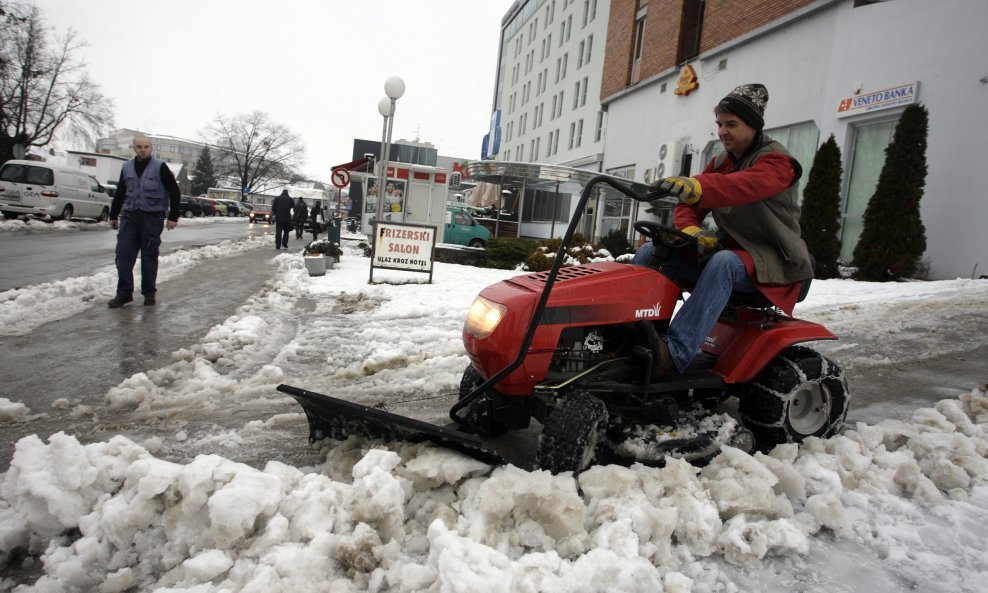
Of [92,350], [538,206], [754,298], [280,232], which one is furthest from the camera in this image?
[538,206]

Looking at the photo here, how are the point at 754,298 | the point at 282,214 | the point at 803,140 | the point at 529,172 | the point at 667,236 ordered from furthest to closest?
the point at 529,172, the point at 282,214, the point at 803,140, the point at 754,298, the point at 667,236

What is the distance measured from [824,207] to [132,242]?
42.0ft

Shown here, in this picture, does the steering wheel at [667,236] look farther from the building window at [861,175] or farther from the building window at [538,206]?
the building window at [538,206]

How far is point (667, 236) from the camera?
10.1 feet

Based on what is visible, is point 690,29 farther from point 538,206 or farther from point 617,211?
point 538,206

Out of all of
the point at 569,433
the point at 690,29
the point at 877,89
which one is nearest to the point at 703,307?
the point at 569,433

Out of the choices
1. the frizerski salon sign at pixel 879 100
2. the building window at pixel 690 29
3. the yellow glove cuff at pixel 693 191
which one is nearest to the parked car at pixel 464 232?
the building window at pixel 690 29

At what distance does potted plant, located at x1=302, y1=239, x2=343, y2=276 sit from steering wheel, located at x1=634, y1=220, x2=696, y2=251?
27.3 ft

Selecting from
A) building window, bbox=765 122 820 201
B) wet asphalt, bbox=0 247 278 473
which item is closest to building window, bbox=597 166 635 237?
building window, bbox=765 122 820 201

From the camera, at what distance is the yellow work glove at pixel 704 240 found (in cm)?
310

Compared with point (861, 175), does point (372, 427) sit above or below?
below

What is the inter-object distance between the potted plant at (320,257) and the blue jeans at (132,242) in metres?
3.85

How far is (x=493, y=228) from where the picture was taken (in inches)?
933

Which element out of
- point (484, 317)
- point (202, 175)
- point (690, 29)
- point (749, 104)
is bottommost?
point (484, 317)
